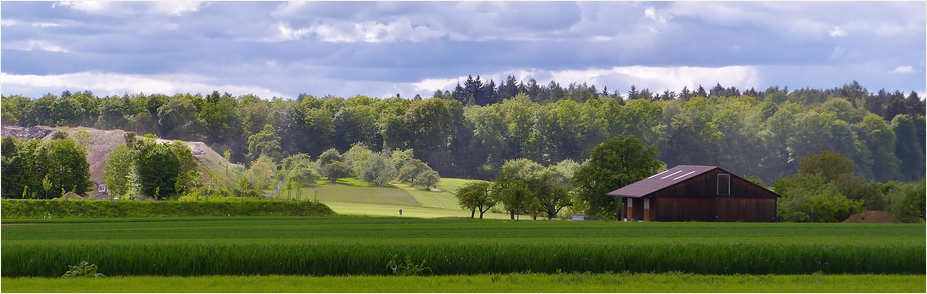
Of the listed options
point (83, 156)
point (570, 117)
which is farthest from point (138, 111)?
point (570, 117)

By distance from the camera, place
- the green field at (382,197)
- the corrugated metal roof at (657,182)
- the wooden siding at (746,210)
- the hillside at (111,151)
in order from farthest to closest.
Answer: the hillside at (111,151) < the green field at (382,197) < the wooden siding at (746,210) < the corrugated metal roof at (657,182)

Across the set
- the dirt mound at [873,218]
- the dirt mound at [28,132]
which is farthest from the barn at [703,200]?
the dirt mound at [28,132]

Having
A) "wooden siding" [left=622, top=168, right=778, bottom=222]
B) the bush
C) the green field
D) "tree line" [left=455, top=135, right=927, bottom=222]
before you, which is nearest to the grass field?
the bush

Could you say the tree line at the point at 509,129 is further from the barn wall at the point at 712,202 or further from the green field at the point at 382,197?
the barn wall at the point at 712,202

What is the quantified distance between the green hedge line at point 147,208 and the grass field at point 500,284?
54102 millimetres

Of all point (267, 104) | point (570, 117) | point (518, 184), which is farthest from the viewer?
point (267, 104)

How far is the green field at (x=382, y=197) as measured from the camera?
106 m

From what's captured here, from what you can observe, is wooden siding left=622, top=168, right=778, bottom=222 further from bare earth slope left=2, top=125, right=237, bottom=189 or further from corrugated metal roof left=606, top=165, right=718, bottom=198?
bare earth slope left=2, top=125, right=237, bottom=189

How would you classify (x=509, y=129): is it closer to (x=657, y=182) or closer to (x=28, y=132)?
(x=28, y=132)

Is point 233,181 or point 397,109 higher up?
point 397,109

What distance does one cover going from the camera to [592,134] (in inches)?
6594

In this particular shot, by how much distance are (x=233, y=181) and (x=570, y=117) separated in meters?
80.3

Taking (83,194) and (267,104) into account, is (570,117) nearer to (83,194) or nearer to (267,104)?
(267,104)

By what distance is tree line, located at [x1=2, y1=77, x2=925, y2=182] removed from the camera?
158 m
